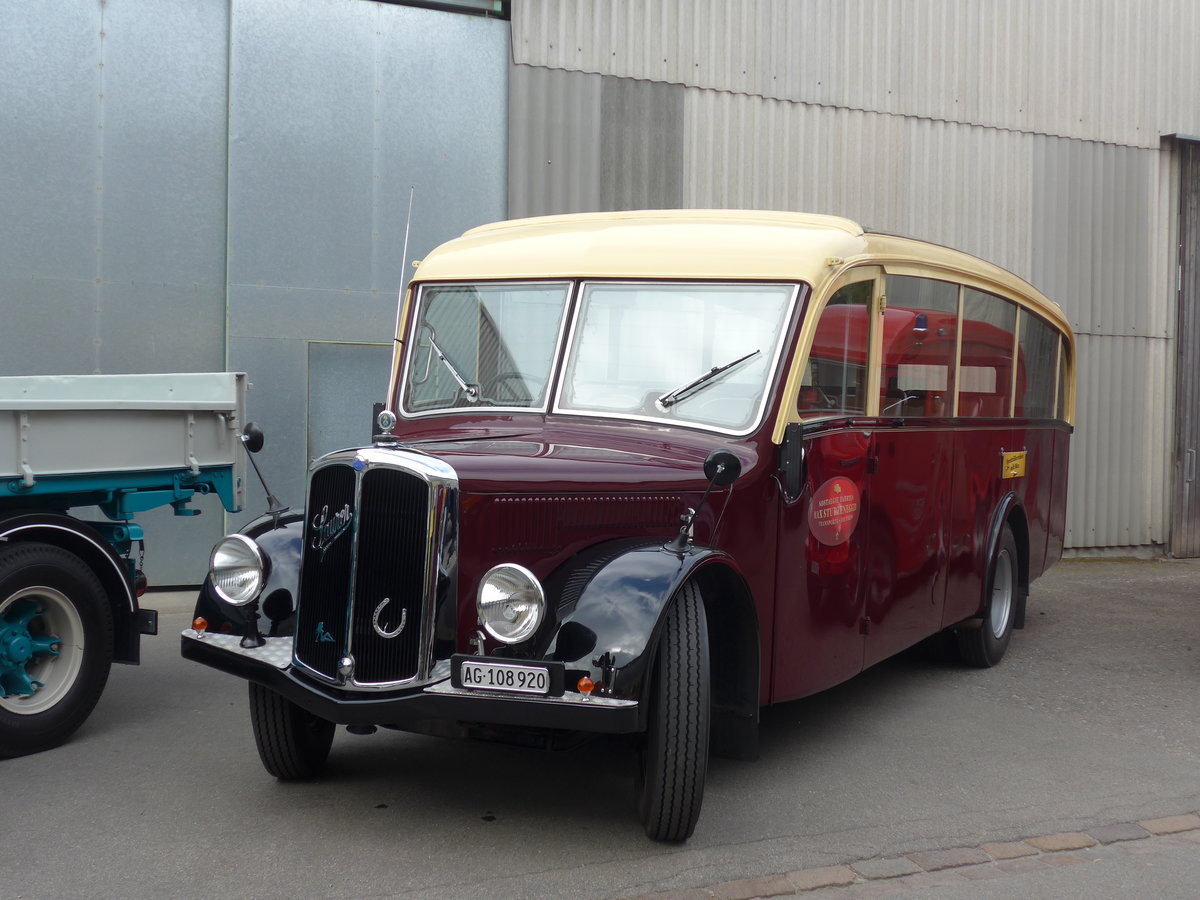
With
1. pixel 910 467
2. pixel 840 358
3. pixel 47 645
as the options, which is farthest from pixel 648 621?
pixel 47 645

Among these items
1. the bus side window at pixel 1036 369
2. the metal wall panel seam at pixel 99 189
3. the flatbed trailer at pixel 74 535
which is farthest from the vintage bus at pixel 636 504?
the metal wall panel seam at pixel 99 189

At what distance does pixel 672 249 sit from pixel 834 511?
129 cm

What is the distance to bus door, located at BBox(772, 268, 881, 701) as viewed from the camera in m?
5.01

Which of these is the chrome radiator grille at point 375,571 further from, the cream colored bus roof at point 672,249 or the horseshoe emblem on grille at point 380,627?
the cream colored bus roof at point 672,249

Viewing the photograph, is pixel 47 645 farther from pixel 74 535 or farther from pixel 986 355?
pixel 986 355

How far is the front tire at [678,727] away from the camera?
13.3 feet

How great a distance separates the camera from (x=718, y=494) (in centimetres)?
471

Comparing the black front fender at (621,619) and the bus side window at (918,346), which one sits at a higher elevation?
the bus side window at (918,346)

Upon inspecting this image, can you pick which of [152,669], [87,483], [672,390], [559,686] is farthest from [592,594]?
[152,669]

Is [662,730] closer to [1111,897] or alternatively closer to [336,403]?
[1111,897]

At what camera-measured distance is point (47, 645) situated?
5391 mm

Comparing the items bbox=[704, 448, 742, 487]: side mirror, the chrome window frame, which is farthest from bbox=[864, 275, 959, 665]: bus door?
bbox=[704, 448, 742, 487]: side mirror

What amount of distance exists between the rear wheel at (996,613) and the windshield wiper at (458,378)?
11.1ft

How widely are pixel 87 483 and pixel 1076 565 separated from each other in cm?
983
